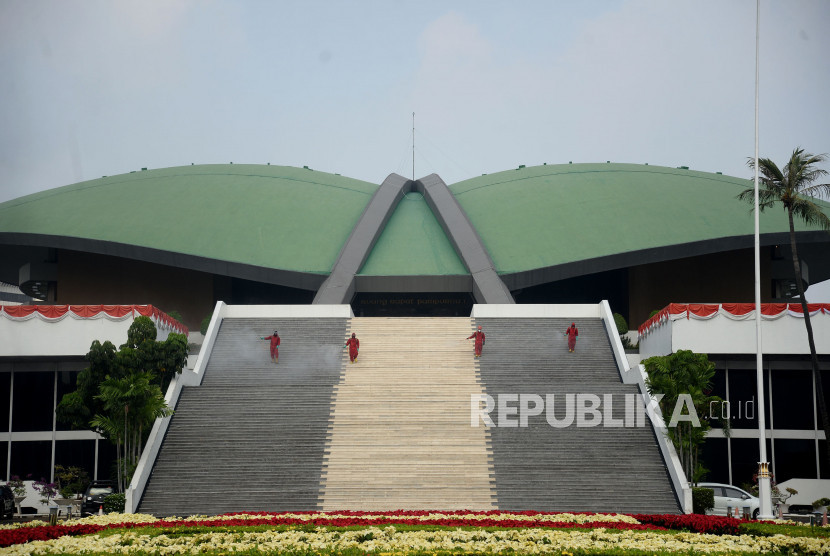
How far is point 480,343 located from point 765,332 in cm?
865

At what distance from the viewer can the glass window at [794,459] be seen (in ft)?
93.5

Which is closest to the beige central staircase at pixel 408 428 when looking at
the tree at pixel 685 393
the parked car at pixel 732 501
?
the tree at pixel 685 393

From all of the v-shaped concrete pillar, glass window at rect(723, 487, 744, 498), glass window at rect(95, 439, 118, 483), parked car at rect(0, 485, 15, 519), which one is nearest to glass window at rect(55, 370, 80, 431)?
glass window at rect(95, 439, 118, 483)

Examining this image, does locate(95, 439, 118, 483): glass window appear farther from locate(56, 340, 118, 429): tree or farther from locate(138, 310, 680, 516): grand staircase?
locate(56, 340, 118, 429): tree

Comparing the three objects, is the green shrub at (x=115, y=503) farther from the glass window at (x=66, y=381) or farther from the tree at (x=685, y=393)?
the tree at (x=685, y=393)

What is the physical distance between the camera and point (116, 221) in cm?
3991

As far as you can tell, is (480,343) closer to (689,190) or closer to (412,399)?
(412,399)

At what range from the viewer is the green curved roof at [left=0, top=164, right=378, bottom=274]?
38906 millimetres

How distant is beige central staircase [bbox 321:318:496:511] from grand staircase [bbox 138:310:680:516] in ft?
0.16

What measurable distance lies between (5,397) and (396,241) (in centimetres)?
1810

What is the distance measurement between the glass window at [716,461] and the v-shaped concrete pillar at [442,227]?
10754 millimetres

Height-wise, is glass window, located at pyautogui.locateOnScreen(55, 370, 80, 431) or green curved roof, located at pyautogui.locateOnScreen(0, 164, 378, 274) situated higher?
green curved roof, located at pyautogui.locateOnScreen(0, 164, 378, 274)

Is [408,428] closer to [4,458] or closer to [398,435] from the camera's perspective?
[398,435]

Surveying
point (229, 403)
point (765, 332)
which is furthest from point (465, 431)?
point (765, 332)
